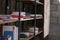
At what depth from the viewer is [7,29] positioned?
6.76ft

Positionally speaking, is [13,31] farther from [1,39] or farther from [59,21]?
[59,21]

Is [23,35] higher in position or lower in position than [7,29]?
lower

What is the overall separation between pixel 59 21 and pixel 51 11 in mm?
389

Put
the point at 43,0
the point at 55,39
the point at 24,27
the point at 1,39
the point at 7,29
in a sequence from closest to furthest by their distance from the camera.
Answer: the point at 1,39 < the point at 7,29 < the point at 24,27 < the point at 43,0 < the point at 55,39

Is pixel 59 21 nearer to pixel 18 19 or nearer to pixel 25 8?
pixel 25 8

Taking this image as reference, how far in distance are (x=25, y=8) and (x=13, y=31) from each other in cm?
171

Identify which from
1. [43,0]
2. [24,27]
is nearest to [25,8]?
[24,27]

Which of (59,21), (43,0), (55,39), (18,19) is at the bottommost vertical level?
(55,39)

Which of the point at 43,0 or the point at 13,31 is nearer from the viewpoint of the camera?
the point at 13,31

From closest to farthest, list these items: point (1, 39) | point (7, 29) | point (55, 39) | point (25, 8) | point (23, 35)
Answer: point (1, 39) → point (7, 29) → point (23, 35) → point (25, 8) → point (55, 39)

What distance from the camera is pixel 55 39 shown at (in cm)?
523

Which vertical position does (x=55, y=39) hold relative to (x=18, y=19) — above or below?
below

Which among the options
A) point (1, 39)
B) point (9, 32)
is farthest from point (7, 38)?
point (9, 32)

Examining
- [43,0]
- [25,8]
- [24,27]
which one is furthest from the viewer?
[43,0]
